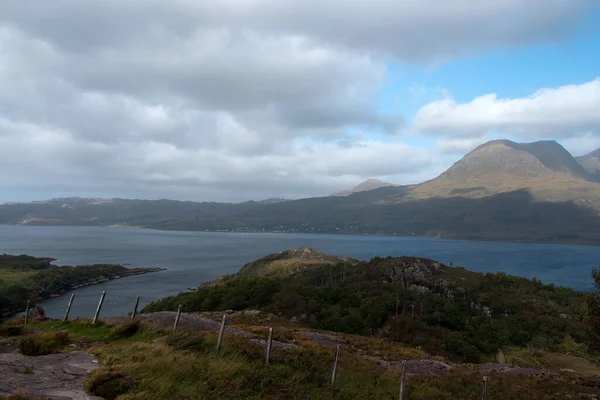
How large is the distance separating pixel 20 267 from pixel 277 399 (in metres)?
142

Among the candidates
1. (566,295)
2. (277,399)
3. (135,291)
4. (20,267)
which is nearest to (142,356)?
(277,399)

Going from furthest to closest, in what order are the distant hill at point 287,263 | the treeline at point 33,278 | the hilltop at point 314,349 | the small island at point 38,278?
the distant hill at point 287,263 → the small island at point 38,278 → the treeline at point 33,278 → the hilltop at point 314,349

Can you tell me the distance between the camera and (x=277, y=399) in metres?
11.6

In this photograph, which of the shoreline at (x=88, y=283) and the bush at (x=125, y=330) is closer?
the bush at (x=125, y=330)

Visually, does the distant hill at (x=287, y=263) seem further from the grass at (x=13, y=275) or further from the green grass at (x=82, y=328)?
the green grass at (x=82, y=328)

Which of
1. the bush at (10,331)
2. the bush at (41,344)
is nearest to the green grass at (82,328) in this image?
the bush at (10,331)

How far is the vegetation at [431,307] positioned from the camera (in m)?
36.4

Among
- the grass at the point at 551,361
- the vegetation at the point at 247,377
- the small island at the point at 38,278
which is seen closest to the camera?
the vegetation at the point at 247,377

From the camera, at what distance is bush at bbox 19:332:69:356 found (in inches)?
552

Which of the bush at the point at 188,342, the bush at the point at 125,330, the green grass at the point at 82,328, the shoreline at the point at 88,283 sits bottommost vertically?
the shoreline at the point at 88,283

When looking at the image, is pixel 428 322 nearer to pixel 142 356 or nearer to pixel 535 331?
pixel 535 331

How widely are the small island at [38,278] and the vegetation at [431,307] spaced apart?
5014 centimetres

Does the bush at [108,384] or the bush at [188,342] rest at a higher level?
the bush at [108,384]

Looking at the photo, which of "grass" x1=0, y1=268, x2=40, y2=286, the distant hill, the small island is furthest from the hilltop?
"grass" x1=0, y1=268, x2=40, y2=286
